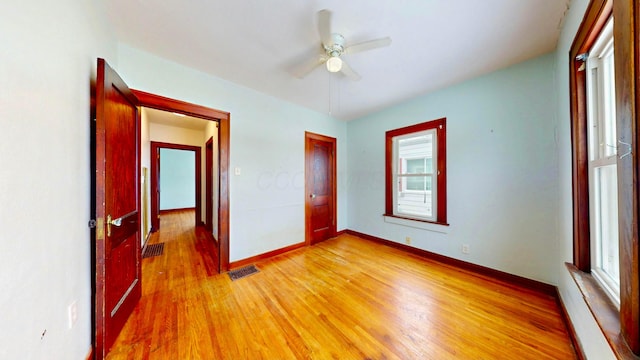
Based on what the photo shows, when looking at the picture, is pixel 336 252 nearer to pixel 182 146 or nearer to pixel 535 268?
pixel 535 268

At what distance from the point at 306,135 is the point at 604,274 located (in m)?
3.37

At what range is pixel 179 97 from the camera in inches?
88.7

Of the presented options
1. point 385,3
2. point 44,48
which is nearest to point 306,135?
point 385,3

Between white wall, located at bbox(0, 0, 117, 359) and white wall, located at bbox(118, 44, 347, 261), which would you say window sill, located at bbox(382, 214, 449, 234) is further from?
white wall, located at bbox(0, 0, 117, 359)

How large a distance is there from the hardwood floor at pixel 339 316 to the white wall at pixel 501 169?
360 millimetres

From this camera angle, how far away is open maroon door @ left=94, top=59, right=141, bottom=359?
128 centimetres

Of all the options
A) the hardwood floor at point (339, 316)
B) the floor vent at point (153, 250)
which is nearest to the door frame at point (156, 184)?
the floor vent at point (153, 250)

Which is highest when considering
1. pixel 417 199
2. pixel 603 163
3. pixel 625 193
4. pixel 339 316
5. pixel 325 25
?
pixel 325 25

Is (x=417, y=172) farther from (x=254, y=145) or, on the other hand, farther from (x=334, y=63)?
(x=254, y=145)

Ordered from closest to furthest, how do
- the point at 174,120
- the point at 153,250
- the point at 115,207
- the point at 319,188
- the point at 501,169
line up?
the point at 115,207 → the point at 501,169 → the point at 153,250 → the point at 319,188 → the point at 174,120

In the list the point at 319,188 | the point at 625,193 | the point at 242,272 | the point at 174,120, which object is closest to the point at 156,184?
the point at 174,120

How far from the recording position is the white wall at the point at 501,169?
209cm

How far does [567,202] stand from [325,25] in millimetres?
2449

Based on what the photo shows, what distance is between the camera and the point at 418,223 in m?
3.12
